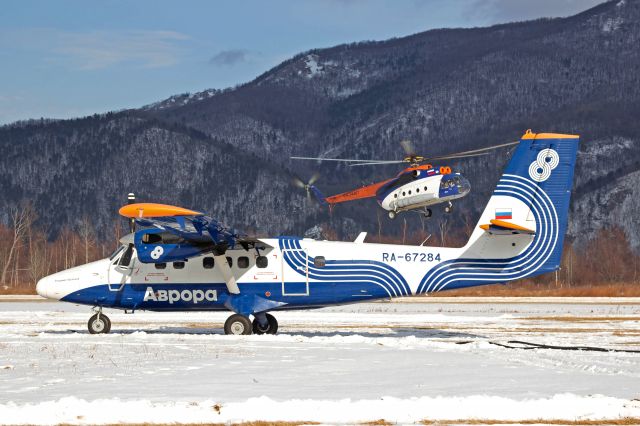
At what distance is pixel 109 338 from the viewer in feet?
89.3

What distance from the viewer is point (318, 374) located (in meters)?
19.4

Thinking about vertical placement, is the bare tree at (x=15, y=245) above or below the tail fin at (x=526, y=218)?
above

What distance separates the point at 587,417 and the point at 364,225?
181 m

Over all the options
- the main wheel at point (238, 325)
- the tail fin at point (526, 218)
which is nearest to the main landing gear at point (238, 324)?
the main wheel at point (238, 325)

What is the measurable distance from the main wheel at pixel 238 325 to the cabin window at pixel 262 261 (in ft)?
5.74

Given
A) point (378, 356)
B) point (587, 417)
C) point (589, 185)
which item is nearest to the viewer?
point (587, 417)

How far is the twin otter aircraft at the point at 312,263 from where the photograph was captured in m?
27.6

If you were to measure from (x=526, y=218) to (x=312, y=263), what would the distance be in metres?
6.83

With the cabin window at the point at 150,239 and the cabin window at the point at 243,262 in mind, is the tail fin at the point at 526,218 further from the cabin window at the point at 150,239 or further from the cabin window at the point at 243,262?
the cabin window at the point at 150,239

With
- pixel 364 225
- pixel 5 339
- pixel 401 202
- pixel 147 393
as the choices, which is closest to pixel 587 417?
pixel 147 393

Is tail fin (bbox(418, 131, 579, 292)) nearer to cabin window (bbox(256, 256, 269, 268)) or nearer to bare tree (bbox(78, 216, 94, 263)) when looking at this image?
cabin window (bbox(256, 256, 269, 268))

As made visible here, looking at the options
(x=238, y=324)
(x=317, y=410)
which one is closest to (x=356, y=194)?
(x=238, y=324)

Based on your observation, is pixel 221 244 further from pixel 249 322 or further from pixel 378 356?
pixel 378 356

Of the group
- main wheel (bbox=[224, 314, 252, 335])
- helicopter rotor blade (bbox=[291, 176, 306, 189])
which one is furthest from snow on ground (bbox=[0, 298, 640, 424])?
helicopter rotor blade (bbox=[291, 176, 306, 189])
